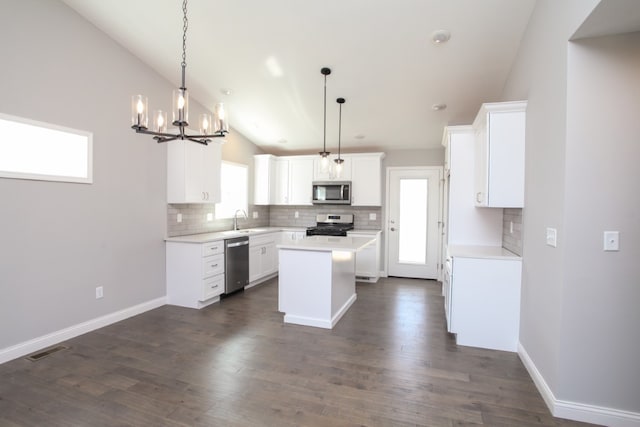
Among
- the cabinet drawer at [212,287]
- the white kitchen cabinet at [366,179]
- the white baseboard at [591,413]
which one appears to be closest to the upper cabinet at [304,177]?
the white kitchen cabinet at [366,179]

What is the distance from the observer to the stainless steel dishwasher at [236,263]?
450cm

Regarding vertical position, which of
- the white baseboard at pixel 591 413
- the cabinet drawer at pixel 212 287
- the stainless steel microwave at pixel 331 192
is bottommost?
the white baseboard at pixel 591 413

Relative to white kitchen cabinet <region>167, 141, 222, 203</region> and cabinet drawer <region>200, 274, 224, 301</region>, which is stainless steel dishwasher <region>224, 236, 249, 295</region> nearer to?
cabinet drawer <region>200, 274, 224, 301</region>

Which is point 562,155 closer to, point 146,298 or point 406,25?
point 406,25

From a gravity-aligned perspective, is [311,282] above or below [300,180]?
below

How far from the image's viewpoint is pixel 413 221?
5.85 meters

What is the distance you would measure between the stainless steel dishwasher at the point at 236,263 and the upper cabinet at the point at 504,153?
11.0ft

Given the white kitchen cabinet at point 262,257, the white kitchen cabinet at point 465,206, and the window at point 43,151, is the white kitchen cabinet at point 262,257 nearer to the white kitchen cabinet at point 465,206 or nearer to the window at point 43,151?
the window at point 43,151

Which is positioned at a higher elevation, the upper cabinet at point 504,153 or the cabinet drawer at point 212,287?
the upper cabinet at point 504,153

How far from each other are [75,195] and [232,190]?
279cm

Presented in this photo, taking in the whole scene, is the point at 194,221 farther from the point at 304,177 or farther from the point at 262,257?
the point at 304,177

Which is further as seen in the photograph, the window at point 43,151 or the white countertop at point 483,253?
the white countertop at point 483,253

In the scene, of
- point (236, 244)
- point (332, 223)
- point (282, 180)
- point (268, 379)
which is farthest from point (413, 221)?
point (268, 379)

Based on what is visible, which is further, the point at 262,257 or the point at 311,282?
the point at 262,257
